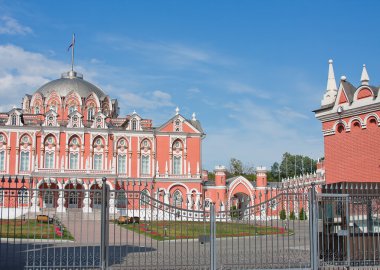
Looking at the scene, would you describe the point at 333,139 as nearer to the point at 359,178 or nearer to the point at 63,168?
the point at 359,178

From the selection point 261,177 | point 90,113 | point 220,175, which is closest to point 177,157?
point 220,175

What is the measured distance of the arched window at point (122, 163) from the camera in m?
53.3

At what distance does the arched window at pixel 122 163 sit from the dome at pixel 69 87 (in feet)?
30.9

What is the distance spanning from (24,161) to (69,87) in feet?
36.4

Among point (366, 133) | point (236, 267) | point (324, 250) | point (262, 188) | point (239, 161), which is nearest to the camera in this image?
point (236, 267)

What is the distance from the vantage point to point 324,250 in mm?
13797

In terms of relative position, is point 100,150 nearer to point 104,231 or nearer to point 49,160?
point 49,160

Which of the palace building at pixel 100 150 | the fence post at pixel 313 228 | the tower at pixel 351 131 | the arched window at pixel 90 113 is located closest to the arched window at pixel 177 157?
the palace building at pixel 100 150

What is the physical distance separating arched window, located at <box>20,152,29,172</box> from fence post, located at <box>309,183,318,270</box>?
43.0 m

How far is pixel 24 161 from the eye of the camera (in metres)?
51.2

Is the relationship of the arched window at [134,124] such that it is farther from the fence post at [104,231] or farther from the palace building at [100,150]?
the fence post at [104,231]

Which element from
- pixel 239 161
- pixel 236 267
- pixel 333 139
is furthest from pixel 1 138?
pixel 239 161

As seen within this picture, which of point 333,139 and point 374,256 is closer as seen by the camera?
point 374,256

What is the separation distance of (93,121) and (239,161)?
49.6 metres
